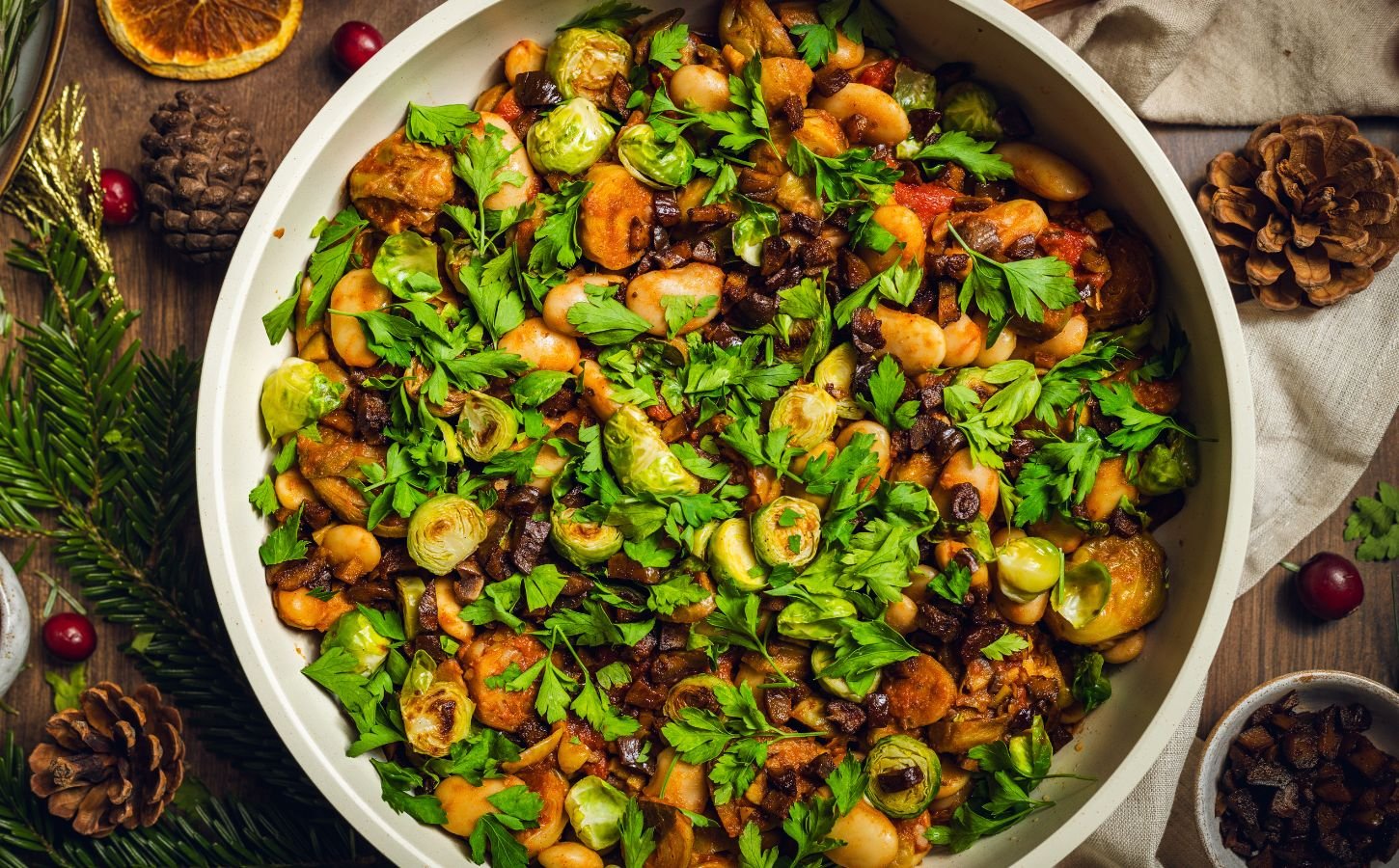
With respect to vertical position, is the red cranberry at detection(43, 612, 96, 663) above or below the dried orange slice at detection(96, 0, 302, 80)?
below

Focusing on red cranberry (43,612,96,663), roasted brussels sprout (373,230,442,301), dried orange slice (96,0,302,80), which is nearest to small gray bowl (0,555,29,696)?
red cranberry (43,612,96,663)

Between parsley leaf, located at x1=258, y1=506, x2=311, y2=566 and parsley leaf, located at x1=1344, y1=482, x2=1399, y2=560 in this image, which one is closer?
parsley leaf, located at x1=258, y1=506, x2=311, y2=566

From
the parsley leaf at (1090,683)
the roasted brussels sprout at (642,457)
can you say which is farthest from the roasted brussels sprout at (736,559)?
the parsley leaf at (1090,683)

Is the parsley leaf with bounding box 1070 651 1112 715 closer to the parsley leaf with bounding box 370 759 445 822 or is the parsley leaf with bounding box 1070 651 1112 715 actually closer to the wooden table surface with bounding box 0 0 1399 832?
the wooden table surface with bounding box 0 0 1399 832

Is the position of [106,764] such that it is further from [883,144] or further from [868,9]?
[868,9]

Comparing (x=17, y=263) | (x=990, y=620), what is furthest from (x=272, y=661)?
(x=990, y=620)

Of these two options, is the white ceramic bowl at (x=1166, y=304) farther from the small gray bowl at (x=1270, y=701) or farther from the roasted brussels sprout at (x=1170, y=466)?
the small gray bowl at (x=1270, y=701)
